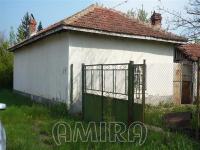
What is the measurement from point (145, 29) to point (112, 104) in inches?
295

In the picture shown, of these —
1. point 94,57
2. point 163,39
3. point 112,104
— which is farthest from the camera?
point 163,39

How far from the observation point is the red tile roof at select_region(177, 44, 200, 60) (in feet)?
71.5

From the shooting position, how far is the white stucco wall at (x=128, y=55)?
1560cm

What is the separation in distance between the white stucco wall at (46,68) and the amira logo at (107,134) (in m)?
5.28

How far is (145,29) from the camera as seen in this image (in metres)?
18.1

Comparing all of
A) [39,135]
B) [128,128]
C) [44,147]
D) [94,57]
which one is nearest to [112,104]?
[128,128]

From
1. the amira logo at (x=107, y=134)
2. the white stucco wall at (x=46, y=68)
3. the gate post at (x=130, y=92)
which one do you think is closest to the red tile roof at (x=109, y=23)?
the white stucco wall at (x=46, y=68)

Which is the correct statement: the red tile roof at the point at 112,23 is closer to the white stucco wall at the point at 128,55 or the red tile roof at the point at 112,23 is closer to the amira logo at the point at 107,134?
the white stucco wall at the point at 128,55

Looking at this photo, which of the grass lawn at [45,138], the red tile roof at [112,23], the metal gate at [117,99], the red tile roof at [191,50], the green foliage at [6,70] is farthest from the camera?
the green foliage at [6,70]

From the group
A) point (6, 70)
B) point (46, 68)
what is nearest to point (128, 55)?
point (46, 68)

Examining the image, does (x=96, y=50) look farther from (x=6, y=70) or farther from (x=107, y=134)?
(x=6, y=70)

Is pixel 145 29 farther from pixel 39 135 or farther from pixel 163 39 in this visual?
pixel 39 135

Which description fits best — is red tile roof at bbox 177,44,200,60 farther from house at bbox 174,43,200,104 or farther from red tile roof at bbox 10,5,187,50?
red tile roof at bbox 10,5,187,50

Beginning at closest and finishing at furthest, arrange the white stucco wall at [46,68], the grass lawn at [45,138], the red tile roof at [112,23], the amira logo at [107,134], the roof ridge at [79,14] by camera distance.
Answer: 1. the grass lawn at [45,138]
2. the amira logo at [107,134]
3. the roof ridge at [79,14]
4. the red tile roof at [112,23]
5. the white stucco wall at [46,68]
